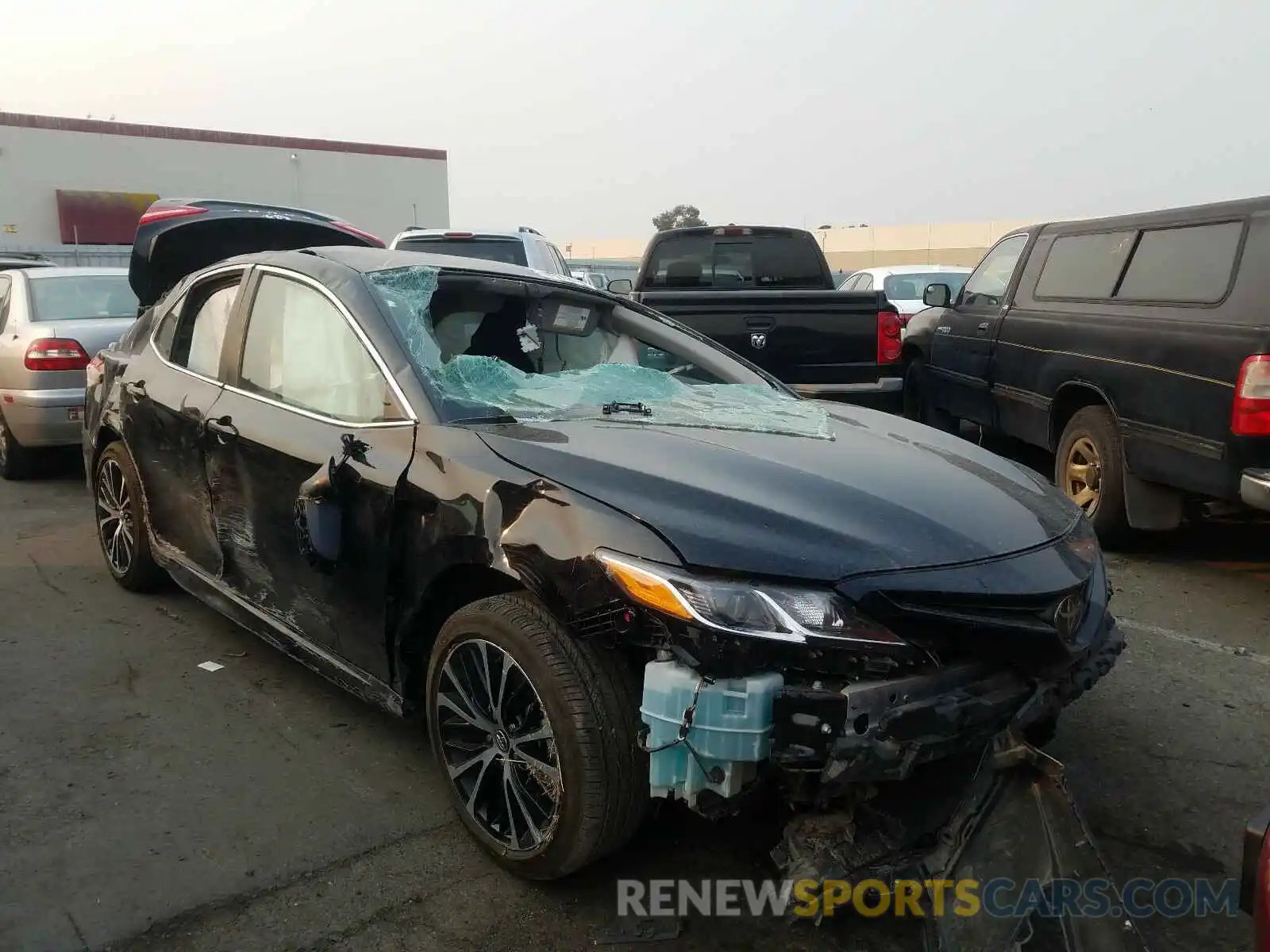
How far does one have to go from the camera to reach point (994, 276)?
749cm

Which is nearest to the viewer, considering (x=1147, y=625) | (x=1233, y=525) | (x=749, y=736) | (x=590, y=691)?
(x=749, y=736)

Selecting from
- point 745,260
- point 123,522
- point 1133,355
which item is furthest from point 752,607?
point 745,260

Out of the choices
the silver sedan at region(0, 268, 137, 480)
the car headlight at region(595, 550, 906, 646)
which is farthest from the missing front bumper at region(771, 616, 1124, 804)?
the silver sedan at region(0, 268, 137, 480)

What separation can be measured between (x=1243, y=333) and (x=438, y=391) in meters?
3.82

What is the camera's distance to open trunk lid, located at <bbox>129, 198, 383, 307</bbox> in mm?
6125

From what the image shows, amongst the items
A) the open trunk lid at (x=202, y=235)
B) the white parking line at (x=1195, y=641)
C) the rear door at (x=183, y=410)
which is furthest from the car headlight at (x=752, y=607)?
the open trunk lid at (x=202, y=235)

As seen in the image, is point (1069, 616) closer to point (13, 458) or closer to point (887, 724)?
point (887, 724)

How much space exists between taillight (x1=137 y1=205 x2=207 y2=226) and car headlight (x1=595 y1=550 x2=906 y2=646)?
16.4 feet

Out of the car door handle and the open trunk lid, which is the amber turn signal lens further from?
the open trunk lid

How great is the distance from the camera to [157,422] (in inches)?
169

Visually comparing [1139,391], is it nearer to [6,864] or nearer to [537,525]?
[537,525]

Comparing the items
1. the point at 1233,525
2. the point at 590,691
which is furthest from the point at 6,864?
the point at 1233,525

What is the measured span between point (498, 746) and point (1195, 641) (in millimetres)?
3336

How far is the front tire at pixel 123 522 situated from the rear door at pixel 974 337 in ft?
17.7
